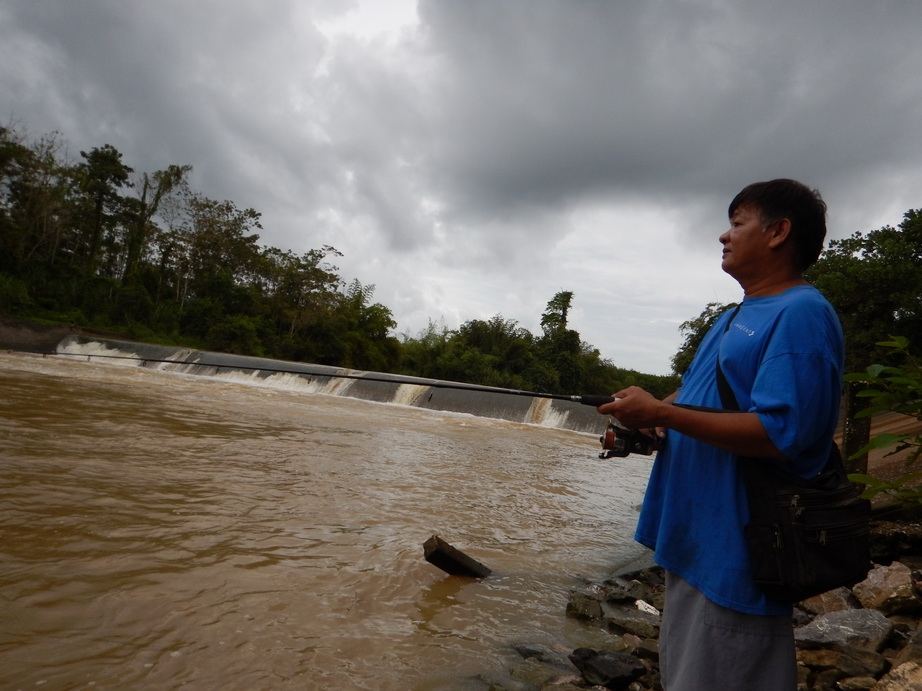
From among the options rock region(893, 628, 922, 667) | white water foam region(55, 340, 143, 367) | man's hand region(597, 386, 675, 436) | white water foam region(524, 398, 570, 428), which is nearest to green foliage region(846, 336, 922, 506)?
rock region(893, 628, 922, 667)

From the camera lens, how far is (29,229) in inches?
1204

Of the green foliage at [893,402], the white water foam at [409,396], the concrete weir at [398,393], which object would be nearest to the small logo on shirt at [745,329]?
the green foliage at [893,402]

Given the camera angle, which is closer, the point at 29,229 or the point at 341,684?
the point at 341,684

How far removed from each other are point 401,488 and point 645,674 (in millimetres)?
3515

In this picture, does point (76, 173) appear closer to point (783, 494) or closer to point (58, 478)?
point (58, 478)

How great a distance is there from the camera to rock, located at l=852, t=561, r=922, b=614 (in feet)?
10.8

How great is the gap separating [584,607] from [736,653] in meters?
2.32

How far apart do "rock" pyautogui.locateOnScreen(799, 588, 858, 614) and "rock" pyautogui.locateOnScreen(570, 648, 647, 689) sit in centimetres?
165

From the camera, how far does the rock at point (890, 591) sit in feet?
10.8

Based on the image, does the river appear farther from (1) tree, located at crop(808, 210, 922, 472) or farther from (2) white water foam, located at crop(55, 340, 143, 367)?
(2) white water foam, located at crop(55, 340, 143, 367)

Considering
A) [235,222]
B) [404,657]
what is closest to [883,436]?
[404,657]

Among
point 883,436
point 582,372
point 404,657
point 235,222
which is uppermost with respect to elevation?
point 235,222

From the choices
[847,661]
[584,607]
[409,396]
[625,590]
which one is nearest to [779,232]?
[847,661]

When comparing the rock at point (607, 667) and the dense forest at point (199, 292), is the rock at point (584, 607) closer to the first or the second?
the rock at point (607, 667)
